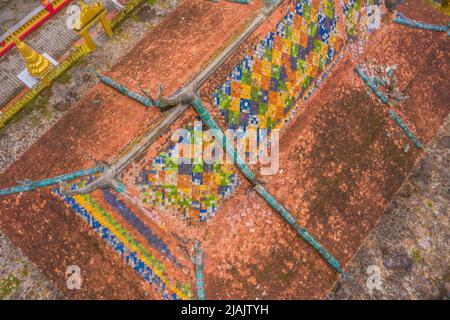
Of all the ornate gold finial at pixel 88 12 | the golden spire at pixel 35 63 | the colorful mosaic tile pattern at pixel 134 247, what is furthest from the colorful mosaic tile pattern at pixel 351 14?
the golden spire at pixel 35 63

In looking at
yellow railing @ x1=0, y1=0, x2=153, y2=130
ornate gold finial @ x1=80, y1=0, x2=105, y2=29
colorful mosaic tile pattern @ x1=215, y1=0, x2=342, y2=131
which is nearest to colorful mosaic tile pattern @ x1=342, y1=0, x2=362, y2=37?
colorful mosaic tile pattern @ x1=215, y1=0, x2=342, y2=131

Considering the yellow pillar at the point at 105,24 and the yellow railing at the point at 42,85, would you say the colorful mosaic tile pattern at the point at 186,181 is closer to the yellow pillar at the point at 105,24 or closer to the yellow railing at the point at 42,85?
the yellow railing at the point at 42,85

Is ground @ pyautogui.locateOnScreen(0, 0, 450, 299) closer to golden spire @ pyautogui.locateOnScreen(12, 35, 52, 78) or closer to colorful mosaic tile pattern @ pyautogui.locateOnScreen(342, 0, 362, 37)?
colorful mosaic tile pattern @ pyautogui.locateOnScreen(342, 0, 362, 37)

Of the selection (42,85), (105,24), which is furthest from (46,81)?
(105,24)

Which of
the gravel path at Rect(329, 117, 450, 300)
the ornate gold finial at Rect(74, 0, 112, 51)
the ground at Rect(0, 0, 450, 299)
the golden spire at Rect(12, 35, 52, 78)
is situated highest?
the ornate gold finial at Rect(74, 0, 112, 51)

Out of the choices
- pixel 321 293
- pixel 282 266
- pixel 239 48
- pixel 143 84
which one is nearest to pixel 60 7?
pixel 143 84

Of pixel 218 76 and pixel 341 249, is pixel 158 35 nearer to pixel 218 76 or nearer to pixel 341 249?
pixel 218 76

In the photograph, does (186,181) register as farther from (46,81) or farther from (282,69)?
(46,81)
